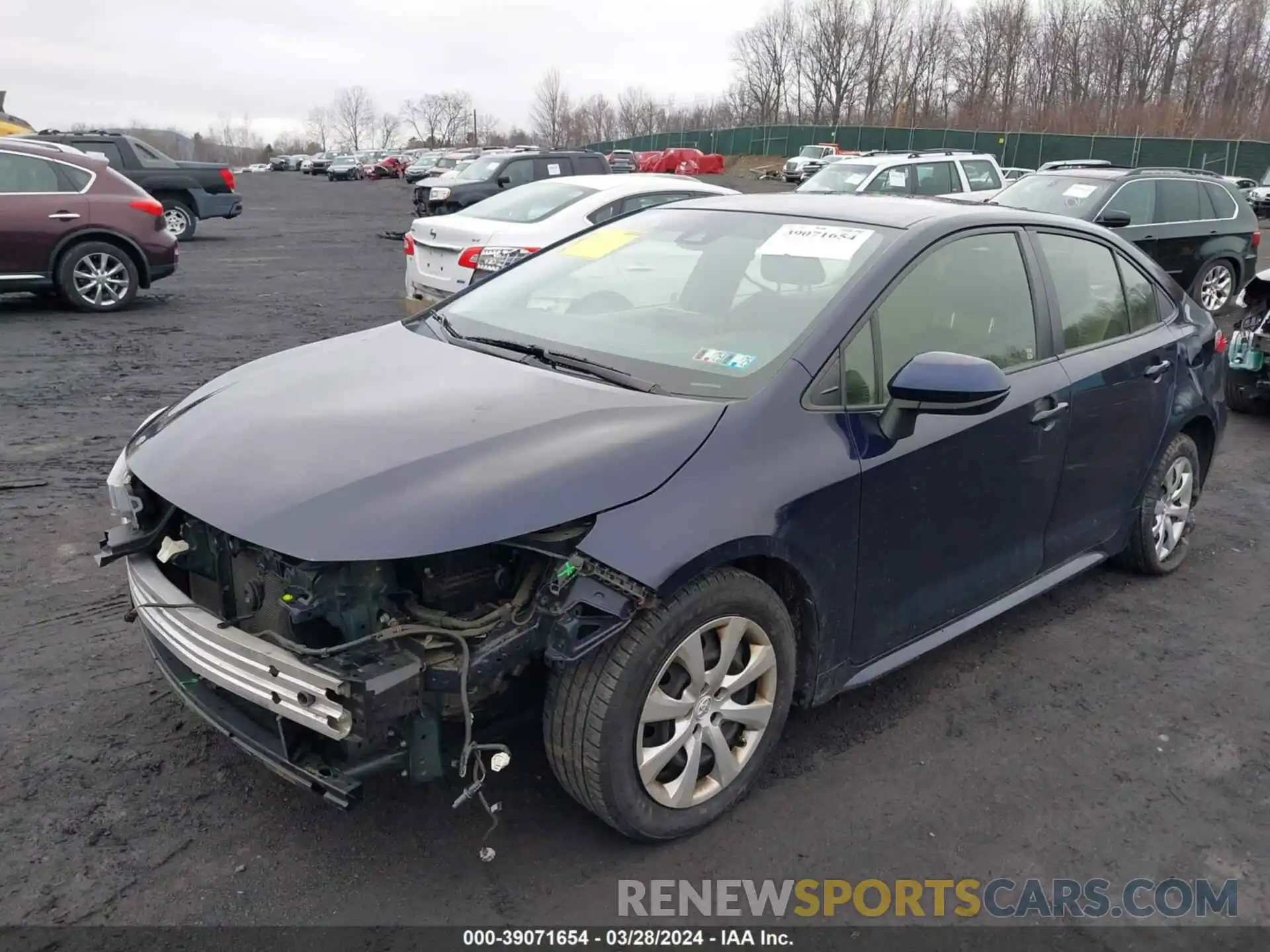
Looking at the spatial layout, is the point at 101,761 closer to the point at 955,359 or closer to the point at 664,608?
the point at 664,608

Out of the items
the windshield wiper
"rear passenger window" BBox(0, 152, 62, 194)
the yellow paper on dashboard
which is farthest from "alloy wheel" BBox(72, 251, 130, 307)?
the windshield wiper

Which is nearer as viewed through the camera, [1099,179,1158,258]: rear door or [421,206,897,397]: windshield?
[421,206,897,397]: windshield

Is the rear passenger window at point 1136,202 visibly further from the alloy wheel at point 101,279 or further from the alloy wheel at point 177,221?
the alloy wheel at point 177,221

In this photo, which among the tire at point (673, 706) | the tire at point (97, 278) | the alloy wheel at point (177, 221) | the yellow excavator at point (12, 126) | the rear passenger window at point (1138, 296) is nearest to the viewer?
the tire at point (673, 706)

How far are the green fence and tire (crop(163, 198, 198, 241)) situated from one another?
39016 millimetres

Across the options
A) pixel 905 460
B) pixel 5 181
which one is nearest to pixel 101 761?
pixel 905 460

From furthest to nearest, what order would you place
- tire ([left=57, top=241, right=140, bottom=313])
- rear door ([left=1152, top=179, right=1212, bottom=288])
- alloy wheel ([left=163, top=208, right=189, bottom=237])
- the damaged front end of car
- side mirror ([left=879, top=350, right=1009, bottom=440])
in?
alloy wheel ([left=163, top=208, right=189, bottom=237]), rear door ([left=1152, top=179, right=1212, bottom=288]), tire ([left=57, top=241, right=140, bottom=313]), side mirror ([left=879, top=350, right=1009, bottom=440]), the damaged front end of car

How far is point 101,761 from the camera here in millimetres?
3066

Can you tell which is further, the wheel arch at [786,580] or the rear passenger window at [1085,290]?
the rear passenger window at [1085,290]

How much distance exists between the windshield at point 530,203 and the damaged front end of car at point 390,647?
768 centimetres

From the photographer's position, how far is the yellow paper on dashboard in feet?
13.2

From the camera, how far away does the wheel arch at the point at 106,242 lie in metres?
10.6

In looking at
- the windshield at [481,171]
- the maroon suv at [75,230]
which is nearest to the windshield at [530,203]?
the maroon suv at [75,230]

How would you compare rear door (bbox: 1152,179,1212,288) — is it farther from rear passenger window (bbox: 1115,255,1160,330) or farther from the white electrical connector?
the white electrical connector
